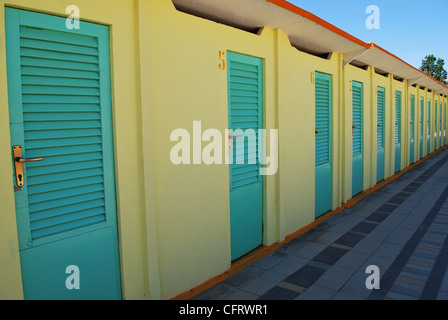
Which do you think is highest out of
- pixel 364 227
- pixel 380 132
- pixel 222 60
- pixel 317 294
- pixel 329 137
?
pixel 222 60

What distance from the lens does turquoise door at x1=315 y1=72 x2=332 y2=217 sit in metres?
6.23

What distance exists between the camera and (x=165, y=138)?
3295mm

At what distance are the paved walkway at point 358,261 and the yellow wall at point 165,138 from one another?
47 cm

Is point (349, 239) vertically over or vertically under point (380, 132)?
under

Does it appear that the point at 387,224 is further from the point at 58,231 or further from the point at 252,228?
the point at 58,231

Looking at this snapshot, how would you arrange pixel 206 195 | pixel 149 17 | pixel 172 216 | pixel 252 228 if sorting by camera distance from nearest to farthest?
pixel 149 17 → pixel 172 216 → pixel 206 195 → pixel 252 228

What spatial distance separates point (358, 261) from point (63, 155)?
387cm

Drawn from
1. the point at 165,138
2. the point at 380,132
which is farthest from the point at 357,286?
the point at 380,132

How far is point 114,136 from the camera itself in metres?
2.87

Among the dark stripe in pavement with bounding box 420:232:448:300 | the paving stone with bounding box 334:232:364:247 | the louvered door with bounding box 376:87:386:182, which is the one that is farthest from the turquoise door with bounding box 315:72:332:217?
the louvered door with bounding box 376:87:386:182

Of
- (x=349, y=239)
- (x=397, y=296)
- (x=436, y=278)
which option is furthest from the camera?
(x=349, y=239)

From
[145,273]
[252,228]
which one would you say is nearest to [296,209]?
[252,228]

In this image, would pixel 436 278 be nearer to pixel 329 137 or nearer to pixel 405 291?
pixel 405 291
